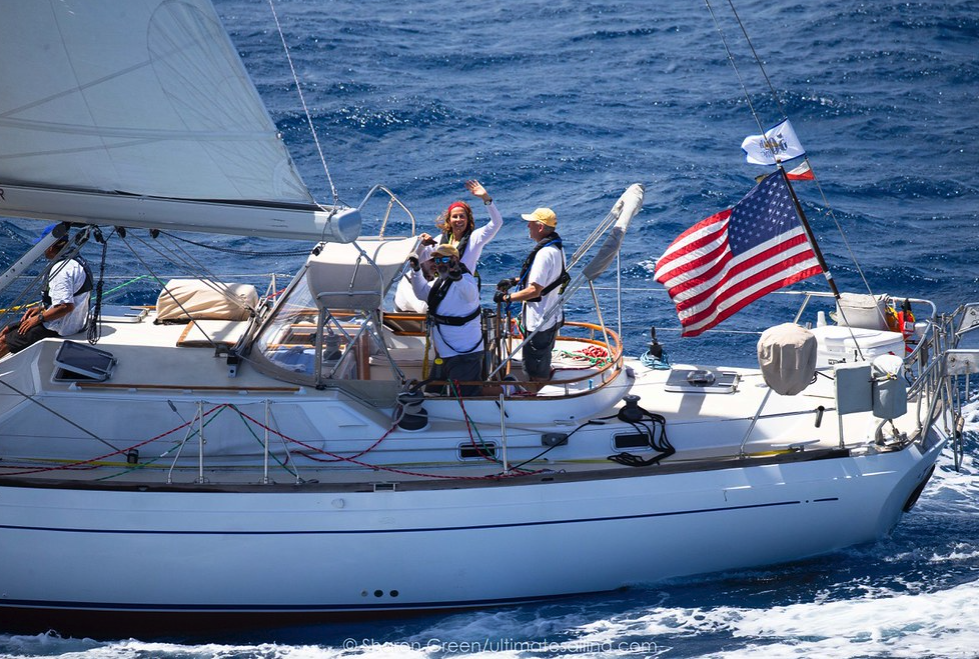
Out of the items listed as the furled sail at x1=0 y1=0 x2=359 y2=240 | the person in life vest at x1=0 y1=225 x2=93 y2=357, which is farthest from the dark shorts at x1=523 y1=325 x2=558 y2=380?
the person in life vest at x1=0 y1=225 x2=93 y2=357

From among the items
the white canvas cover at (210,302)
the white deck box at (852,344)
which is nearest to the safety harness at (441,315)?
the white canvas cover at (210,302)

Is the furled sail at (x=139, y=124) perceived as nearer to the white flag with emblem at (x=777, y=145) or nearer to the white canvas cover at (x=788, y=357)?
the white canvas cover at (x=788, y=357)

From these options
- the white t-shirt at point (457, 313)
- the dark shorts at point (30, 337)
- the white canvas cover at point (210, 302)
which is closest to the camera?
the white t-shirt at point (457, 313)

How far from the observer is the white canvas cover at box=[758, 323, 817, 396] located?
7.93 m

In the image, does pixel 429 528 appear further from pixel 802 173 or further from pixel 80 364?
pixel 802 173

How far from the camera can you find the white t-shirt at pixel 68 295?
8727 mm

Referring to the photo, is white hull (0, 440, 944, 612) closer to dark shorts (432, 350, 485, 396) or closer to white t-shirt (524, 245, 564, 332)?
dark shorts (432, 350, 485, 396)

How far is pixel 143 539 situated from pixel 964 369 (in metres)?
6.44

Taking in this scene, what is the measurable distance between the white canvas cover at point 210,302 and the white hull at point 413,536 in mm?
2275

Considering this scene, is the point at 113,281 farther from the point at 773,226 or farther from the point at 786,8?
the point at 786,8

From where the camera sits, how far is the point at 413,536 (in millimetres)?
7719

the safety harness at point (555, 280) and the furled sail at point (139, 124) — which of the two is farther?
the safety harness at point (555, 280)

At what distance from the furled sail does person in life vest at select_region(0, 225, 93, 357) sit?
1.33m

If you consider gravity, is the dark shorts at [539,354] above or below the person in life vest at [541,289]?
below
